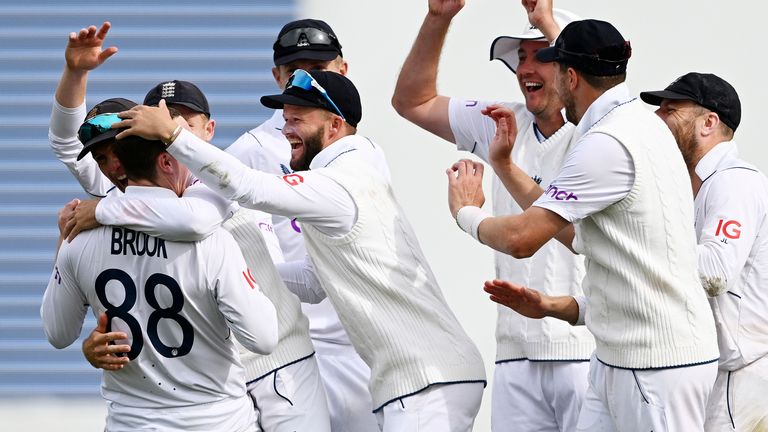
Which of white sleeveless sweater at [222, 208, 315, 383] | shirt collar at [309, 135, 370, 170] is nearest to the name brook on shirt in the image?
white sleeveless sweater at [222, 208, 315, 383]

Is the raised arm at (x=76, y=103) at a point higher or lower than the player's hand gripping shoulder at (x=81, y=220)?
higher

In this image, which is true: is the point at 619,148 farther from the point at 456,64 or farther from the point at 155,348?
the point at 456,64

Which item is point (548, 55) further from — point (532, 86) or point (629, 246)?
point (629, 246)

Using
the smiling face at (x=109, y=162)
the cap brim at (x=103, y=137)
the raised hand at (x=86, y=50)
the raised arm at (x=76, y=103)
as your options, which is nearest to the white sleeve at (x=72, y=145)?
the raised arm at (x=76, y=103)

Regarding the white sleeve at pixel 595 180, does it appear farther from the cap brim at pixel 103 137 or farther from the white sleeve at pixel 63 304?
the white sleeve at pixel 63 304

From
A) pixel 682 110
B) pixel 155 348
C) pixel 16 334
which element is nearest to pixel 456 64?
pixel 682 110

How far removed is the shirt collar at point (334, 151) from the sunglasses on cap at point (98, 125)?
697mm

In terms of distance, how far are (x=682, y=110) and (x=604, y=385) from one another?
111 cm

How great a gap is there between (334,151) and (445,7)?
2.89 ft

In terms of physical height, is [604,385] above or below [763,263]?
below

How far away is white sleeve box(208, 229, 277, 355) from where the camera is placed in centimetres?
346

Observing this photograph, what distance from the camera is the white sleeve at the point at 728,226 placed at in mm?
3994

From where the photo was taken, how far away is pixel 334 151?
155 inches

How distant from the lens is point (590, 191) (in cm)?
360
